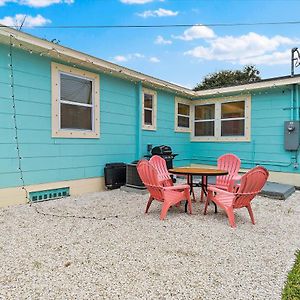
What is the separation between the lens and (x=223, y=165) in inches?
209

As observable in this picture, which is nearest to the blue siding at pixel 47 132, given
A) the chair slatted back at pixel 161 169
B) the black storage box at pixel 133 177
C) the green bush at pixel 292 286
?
the black storage box at pixel 133 177

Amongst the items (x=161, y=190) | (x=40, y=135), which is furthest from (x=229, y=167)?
(x=40, y=135)

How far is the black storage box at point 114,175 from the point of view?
6027mm

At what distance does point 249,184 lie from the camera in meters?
3.53

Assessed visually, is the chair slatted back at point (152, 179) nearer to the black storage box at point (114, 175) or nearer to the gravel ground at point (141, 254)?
the gravel ground at point (141, 254)

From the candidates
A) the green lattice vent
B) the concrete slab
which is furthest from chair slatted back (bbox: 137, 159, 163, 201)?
the concrete slab

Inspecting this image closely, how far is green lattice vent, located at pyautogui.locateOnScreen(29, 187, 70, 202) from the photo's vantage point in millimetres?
4809

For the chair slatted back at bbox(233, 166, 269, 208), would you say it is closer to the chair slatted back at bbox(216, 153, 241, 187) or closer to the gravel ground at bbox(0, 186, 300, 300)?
the gravel ground at bbox(0, 186, 300, 300)

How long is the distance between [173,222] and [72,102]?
3.30m

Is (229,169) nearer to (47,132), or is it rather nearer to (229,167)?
(229,167)

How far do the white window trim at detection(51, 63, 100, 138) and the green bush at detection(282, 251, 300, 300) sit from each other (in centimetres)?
442

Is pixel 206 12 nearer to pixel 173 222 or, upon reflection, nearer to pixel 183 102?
pixel 183 102

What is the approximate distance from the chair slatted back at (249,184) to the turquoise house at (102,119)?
3430 millimetres

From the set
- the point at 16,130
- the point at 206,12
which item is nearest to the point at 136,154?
the point at 16,130
